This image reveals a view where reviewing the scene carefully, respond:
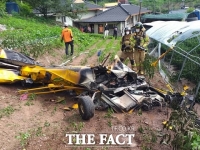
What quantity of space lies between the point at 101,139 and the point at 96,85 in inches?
70.2

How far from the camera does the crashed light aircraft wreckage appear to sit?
647 centimetres

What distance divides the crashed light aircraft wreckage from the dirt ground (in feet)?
0.70

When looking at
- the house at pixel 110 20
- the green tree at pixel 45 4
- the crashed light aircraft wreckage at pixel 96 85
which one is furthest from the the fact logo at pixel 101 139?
the house at pixel 110 20

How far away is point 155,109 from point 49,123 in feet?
8.09

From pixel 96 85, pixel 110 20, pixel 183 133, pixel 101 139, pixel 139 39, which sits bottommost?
pixel 101 139

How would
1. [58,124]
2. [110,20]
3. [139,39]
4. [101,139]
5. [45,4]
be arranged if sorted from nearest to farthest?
[101,139]
[58,124]
[139,39]
[45,4]
[110,20]

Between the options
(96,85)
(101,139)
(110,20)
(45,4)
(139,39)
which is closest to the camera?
(101,139)

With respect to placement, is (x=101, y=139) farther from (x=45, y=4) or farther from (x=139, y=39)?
(x=45, y=4)

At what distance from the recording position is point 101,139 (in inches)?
205

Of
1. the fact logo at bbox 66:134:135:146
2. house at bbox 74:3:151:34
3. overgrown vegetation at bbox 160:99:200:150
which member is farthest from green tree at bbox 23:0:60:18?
overgrown vegetation at bbox 160:99:200:150

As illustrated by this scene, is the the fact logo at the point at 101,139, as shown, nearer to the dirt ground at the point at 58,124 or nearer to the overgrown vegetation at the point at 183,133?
the dirt ground at the point at 58,124

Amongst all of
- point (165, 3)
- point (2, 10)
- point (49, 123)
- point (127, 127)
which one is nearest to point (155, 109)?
point (127, 127)

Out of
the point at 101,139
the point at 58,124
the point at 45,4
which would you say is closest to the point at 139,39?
the point at 58,124

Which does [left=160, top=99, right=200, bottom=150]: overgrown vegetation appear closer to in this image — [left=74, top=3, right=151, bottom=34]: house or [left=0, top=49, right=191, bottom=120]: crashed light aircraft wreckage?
[left=0, top=49, right=191, bottom=120]: crashed light aircraft wreckage
